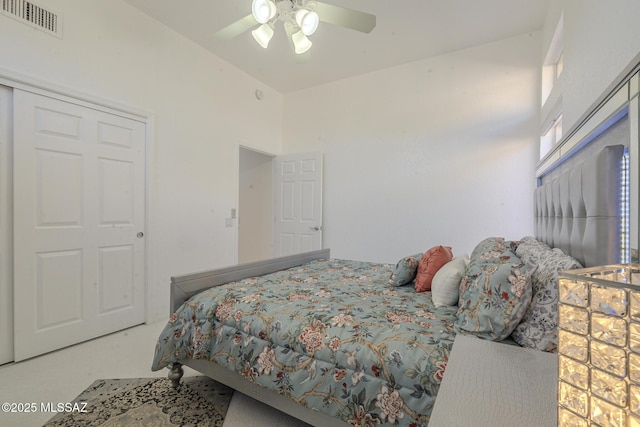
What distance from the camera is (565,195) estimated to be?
134 centimetres

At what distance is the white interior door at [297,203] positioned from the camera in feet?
13.4

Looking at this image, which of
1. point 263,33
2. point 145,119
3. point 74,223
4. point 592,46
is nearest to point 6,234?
point 74,223

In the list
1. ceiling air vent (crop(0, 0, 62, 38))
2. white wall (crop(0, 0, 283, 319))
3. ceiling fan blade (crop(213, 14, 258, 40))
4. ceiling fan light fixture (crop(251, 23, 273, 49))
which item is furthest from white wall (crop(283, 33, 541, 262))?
ceiling air vent (crop(0, 0, 62, 38))

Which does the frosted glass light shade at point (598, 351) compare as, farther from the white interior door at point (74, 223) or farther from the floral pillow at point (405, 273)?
the white interior door at point (74, 223)

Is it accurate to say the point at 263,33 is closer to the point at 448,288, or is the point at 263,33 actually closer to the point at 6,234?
the point at 448,288

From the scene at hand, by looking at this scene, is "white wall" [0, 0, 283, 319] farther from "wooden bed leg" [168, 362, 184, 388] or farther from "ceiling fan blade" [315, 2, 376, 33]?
"ceiling fan blade" [315, 2, 376, 33]

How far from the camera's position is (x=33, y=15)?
212 cm

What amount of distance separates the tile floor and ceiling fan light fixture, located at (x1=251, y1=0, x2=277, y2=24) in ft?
7.77

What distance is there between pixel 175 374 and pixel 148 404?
19 centimetres

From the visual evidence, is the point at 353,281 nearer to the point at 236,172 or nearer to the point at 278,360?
the point at 278,360

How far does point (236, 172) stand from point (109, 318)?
2073 millimetres

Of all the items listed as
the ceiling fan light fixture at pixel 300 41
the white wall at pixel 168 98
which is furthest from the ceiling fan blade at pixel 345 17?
the white wall at pixel 168 98

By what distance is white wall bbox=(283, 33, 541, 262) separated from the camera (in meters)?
3.03

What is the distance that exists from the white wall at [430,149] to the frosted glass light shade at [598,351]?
3082 millimetres
